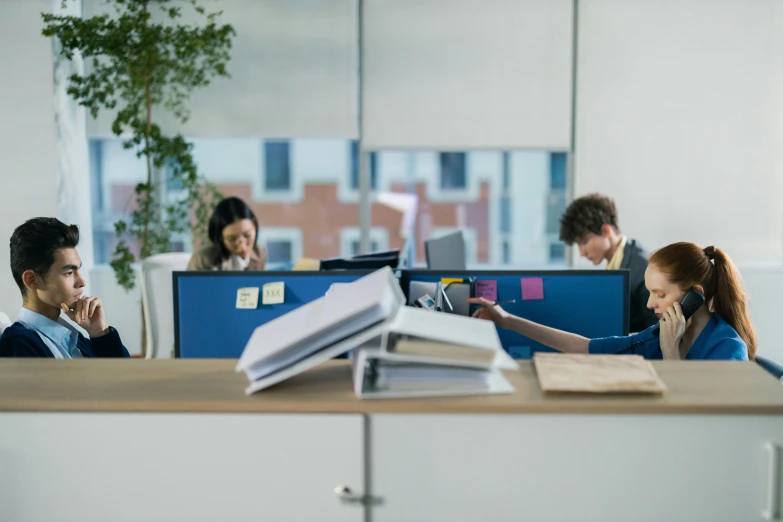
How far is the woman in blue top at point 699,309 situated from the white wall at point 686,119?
3.25 metres

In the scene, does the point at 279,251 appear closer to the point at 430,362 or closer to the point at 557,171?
the point at 557,171

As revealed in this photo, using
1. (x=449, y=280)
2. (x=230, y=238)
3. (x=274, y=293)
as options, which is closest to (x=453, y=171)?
(x=230, y=238)

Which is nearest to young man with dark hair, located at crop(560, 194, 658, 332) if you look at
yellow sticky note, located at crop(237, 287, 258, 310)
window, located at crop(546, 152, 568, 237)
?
yellow sticky note, located at crop(237, 287, 258, 310)

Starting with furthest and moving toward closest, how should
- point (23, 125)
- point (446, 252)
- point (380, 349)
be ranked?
point (23, 125) < point (446, 252) < point (380, 349)

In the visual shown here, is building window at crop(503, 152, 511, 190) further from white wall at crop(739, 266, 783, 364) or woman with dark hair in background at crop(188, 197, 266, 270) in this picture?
woman with dark hair in background at crop(188, 197, 266, 270)

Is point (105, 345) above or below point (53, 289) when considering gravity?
below

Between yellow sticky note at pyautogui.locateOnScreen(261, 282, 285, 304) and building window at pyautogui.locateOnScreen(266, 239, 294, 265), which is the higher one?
yellow sticky note at pyautogui.locateOnScreen(261, 282, 285, 304)

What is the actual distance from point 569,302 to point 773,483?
153 cm

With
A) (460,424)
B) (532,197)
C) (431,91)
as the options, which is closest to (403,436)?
(460,424)

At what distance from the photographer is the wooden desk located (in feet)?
4.61

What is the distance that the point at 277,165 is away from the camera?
6105 mm

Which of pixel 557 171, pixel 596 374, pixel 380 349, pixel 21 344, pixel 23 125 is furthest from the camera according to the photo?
pixel 557 171

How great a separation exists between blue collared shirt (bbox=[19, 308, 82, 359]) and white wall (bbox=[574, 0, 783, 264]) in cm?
393

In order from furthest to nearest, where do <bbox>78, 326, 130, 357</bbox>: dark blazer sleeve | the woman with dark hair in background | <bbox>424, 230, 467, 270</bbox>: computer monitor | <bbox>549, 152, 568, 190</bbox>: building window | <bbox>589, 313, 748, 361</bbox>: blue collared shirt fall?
Result: <bbox>549, 152, 568, 190</bbox>: building window
the woman with dark hair in background
<bbox>424, 230, 467, 270</bbox>: computer monitor
<bbox>78, 326, 130, 357</bbox>: dark blazer sleeve
<bbox>589, 313, 748, 361</bbox>: blue collared shirt
